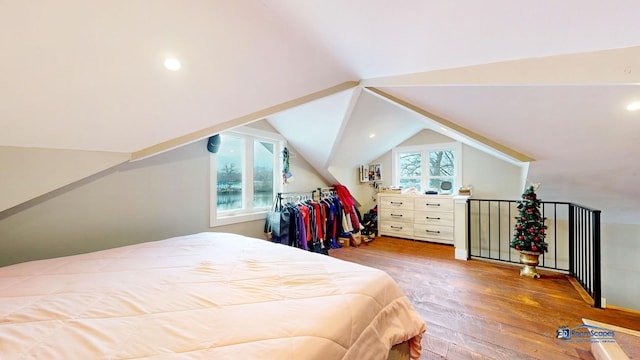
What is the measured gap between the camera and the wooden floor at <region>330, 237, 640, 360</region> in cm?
157

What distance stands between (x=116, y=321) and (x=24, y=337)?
23 cm

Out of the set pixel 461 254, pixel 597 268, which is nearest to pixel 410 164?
pixel 461 254

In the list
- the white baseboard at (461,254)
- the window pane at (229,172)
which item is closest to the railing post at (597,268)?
the white baseboard at (461,254)

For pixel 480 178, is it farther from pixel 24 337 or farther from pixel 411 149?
pixel 24 337

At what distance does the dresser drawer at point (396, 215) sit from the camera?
14.5 ft

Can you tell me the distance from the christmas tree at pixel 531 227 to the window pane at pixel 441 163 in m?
1.77

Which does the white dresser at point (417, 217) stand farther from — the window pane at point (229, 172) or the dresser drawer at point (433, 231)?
the window pane at point (229, 172)

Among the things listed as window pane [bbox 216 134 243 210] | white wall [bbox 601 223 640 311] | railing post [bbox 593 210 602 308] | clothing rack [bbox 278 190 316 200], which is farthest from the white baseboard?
window pane [bbox 216 134 243 210]

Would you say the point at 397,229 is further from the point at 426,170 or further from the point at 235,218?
the point at 235,218

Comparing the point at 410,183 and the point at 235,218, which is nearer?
the point at 235,218

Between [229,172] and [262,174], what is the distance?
534mm

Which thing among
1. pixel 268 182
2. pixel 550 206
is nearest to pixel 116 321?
pixel 268 182

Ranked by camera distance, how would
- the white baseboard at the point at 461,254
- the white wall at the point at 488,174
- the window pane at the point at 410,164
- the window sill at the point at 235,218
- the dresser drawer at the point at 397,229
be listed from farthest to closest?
the window pane at the point at 410,164 < the dresser drawer at the point at 397,229 < the white wall at the point at 488,174 < the white baseboard at the point at 461,254 < the window sill at the point at 235,218

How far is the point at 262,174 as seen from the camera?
337cm
